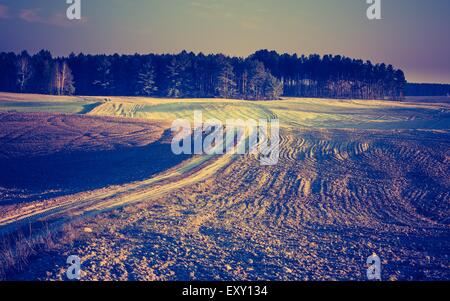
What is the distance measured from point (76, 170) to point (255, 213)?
12047mm

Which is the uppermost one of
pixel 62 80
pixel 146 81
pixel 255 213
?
pixel 146 81

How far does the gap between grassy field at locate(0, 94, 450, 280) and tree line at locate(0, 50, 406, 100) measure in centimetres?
4394

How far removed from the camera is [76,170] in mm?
22125

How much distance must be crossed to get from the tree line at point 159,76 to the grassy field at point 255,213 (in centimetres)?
4394

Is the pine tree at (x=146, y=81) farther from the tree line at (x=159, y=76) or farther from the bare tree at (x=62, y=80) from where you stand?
the bare tree at (x=62, y=80)

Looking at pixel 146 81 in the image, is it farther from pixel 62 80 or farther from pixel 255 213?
pixel 255 213

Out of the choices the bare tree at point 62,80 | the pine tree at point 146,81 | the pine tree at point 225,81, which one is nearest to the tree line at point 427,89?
the pine tree at point 225,81

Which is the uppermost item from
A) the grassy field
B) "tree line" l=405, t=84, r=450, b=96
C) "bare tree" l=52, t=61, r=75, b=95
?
"tree line" l=405, t=84, r=450, b=96

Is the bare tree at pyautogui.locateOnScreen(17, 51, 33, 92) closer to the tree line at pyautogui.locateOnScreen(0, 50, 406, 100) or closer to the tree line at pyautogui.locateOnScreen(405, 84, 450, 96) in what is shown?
the tree line at pyautogui.locateOnScreen(0, 50, 406, 100)

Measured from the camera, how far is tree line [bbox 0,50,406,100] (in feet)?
231

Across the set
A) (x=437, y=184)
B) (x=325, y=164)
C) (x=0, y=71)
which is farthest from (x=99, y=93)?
(x=437, y=184)

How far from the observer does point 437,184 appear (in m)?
19.2

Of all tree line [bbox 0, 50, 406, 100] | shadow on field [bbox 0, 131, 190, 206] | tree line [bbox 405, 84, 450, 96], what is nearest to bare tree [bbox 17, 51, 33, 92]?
tree line [bbox 0, 50, 406, 100]

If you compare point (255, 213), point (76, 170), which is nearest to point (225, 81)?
point (76, 170)
